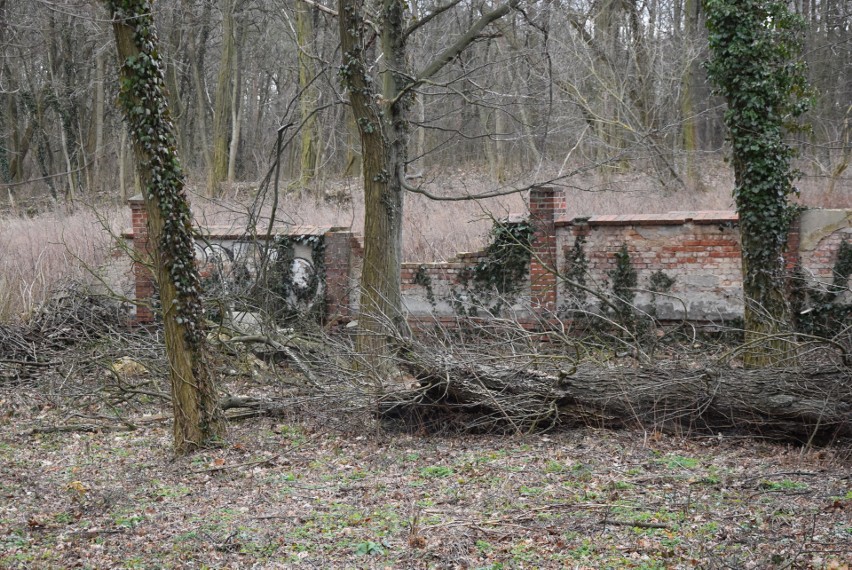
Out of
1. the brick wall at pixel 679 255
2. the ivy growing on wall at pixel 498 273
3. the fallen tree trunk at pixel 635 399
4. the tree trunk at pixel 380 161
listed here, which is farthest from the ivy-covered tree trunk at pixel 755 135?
the tree trunk at pixel 380 161

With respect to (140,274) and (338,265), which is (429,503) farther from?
(140,274)

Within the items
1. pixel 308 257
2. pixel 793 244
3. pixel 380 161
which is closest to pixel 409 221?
pixel 308 257

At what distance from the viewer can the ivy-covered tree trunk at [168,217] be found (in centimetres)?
662

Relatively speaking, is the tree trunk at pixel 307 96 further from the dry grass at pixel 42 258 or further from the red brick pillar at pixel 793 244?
the red brick pillar at pixel 793 244

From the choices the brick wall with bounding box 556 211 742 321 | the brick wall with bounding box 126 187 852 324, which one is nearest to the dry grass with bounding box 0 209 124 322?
the brick wall with bounding box 126 187 852 324

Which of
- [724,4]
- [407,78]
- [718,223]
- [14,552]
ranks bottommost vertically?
[14,552]

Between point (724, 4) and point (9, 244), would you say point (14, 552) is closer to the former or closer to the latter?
point (724, 4)

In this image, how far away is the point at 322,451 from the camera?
24.7 feet

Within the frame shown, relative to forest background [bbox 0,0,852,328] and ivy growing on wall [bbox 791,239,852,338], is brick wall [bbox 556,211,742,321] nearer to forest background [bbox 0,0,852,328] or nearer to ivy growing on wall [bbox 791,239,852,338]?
ivy growing on wall [bbox 791,239,852,338]

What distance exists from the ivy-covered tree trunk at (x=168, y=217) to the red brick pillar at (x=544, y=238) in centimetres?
622

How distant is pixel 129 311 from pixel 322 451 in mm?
7392

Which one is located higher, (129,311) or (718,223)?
(718,223)

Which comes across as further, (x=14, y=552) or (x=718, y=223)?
(x=718, y=223)

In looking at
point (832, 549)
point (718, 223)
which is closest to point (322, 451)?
point (832, 549)
